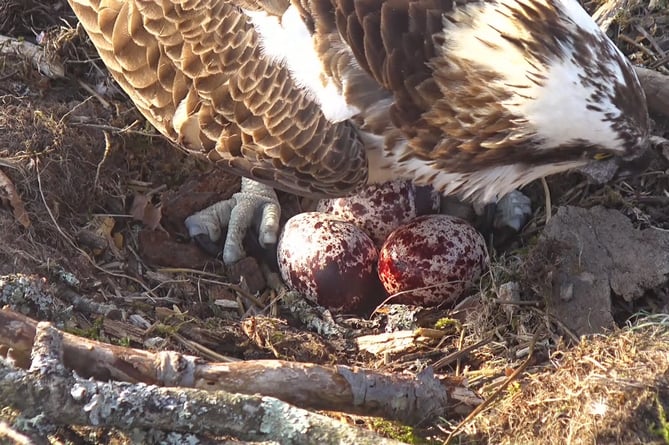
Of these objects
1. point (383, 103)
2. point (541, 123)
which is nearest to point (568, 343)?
point (541, 123)

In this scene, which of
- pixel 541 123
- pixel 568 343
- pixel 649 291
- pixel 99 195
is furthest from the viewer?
pixel 99 195

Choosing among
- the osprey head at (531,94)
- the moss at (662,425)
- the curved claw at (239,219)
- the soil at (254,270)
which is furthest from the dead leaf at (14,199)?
the moss at (662,425)

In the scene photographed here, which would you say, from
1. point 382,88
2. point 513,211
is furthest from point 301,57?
point 513,211

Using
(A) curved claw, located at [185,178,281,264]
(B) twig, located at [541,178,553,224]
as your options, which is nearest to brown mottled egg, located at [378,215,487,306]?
(B) twig, located at [541,178,553,224]

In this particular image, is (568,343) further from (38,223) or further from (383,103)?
(38,223)

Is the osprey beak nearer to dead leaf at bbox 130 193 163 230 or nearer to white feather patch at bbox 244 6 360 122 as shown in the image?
white feather patch at bbox 244 6 360 122

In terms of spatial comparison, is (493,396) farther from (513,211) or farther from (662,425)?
(513,211)
